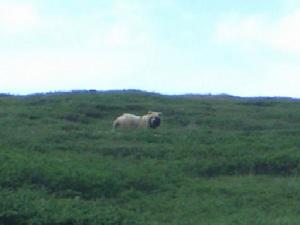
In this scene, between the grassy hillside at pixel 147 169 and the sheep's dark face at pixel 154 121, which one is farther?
the sheep's dark face at pixel 154 121

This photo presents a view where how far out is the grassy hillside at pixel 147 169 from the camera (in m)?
16.7

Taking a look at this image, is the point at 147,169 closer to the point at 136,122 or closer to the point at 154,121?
the point at 154,121

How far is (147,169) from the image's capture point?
20.9m

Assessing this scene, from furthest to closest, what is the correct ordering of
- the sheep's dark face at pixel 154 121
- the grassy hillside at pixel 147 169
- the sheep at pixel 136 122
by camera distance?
the sheep's dark face at pixel 154 121, the sheep at pixel 136 122, the grassy hillside at pixel 147 169

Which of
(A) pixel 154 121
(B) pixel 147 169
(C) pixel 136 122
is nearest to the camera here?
(B) pixel 147 169

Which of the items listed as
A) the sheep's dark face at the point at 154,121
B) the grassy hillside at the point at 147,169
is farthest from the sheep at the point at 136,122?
the grassy hillside at the point at 147,169

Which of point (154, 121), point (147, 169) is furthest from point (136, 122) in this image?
point (147, 169)

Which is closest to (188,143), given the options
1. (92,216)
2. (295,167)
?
(295,167)

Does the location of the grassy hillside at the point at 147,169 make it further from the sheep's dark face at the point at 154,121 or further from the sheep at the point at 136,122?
the sheep's dark face at the point at 154,121

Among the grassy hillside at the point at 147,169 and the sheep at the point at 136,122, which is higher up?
the sheep at the point at 136,122

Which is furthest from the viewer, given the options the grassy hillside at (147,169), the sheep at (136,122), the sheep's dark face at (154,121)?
the sheep's dark face at (154,121)

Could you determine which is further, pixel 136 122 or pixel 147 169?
pixel 136 122

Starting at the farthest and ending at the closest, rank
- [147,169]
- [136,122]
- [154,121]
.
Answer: [136,122] < [154,121] < [147,169]

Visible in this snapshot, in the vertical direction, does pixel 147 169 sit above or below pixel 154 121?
below
